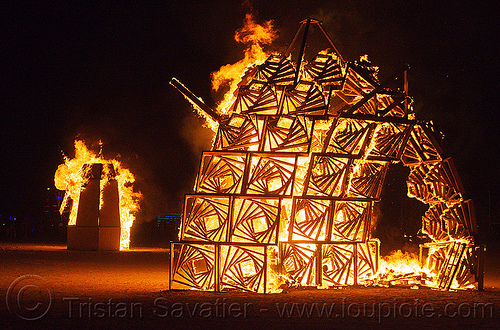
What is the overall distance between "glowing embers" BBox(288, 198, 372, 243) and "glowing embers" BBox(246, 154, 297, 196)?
17.9 inches

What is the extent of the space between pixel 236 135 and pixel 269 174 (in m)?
1.10

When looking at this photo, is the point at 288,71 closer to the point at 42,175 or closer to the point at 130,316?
the point at 130,316

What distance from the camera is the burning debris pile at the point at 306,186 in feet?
43.6

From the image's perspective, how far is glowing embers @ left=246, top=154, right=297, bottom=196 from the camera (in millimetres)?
13438

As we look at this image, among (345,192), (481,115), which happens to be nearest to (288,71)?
(345,192)

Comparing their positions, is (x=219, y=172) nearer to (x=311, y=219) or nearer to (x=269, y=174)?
(x=269, y=174)

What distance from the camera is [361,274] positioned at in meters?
14.4

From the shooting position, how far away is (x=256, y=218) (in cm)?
1330

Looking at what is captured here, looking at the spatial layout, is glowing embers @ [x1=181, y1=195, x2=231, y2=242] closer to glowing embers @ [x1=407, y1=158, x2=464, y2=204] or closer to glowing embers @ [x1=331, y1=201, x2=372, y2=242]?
glowing embers @ [x1=331, y1=201, x2=372, y2=242]

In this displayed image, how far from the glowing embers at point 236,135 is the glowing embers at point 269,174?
42 centimetres

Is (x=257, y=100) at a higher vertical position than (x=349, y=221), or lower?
higher

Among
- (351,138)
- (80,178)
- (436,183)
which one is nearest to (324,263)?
(351,138)

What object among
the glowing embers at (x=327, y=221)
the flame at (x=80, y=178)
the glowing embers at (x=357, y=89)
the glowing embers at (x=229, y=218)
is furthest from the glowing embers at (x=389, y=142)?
the flame at (x=80, y=178)

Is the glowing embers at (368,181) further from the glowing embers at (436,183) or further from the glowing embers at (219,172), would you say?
the glowing embers at (219,172)
